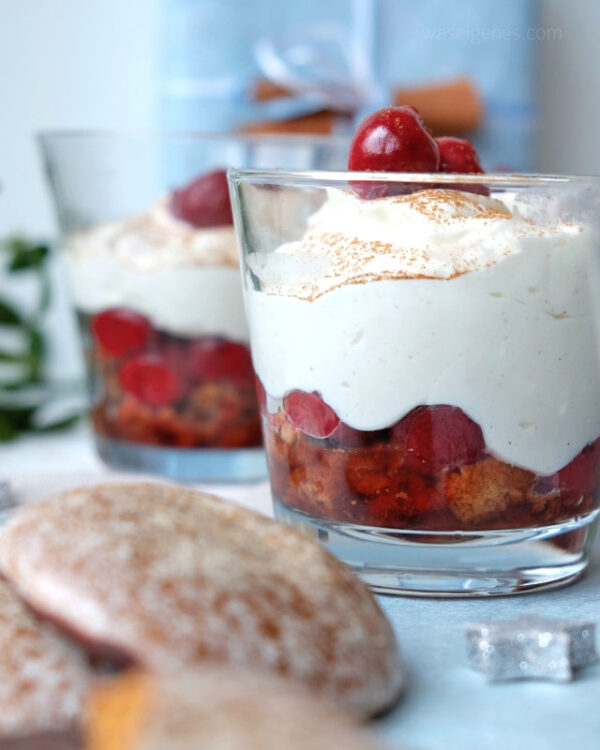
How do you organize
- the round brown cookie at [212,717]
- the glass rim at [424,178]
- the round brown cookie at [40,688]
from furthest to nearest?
the glass rim at [424,178], the round brown cookie at [40,688], the round brown cookie at [212,717]

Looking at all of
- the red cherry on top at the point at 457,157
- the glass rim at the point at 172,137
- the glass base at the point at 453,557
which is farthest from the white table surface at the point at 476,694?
the glass rim at the point at 172,137

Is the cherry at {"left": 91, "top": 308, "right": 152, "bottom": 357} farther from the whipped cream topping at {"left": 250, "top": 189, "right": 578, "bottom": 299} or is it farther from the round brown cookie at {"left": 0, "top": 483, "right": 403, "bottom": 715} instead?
the round brown cookie at {"left": 0, "top": 483, "right": 403, "bottom": 715}

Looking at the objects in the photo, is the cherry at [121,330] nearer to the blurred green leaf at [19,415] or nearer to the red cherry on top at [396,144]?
the blurred green leaf at [19,415]

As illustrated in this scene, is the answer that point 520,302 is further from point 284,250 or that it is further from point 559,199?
point 284,250

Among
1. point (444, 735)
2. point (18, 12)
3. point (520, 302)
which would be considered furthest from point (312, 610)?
point (18, 12)

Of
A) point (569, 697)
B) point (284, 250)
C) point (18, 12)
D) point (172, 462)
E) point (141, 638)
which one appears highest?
point (18, 12)

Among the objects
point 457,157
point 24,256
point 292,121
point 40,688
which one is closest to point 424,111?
point 292,121
